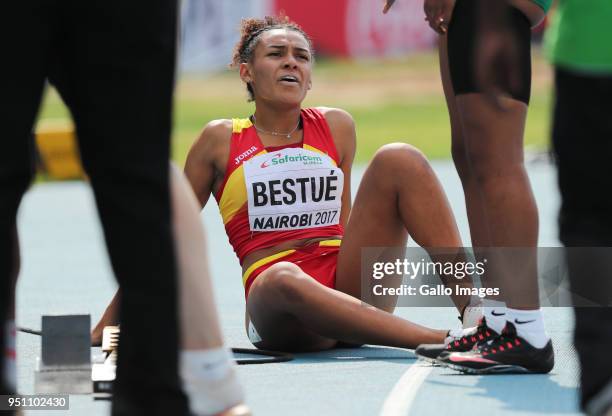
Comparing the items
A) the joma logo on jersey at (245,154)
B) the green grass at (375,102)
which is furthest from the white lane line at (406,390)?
the green grass at (375,102)

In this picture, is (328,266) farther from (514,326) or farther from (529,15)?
(529,15)

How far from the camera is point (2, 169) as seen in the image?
2.45m

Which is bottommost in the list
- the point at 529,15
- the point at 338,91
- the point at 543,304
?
the point at 543,304

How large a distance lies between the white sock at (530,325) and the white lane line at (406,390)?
1.08 feet

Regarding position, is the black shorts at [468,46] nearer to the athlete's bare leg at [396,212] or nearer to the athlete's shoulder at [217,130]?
the athlete's bare leg at [396,212]

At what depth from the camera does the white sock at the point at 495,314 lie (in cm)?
393

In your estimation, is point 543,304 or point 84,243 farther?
point 84,243

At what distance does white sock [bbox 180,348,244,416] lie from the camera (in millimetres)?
2748

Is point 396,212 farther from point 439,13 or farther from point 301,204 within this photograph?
point 439,13

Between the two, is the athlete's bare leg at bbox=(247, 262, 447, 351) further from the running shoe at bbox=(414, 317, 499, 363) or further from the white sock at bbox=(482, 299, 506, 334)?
the white sock at bbox=(482, 299, 506, 334)

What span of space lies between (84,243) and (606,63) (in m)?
5.94

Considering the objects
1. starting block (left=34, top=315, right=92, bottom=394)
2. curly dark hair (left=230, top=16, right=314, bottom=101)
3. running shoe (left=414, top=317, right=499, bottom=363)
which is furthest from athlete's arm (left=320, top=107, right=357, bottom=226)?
starting block (left=34, top=315, right=92, bottom=394)

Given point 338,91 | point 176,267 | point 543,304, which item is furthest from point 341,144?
point 338,91

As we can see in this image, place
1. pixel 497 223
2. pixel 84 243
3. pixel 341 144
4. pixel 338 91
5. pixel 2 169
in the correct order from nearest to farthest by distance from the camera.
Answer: pixel 2 169
pixel 497 223
pixel 341 144
pixel 84 243
pixel 338 91
